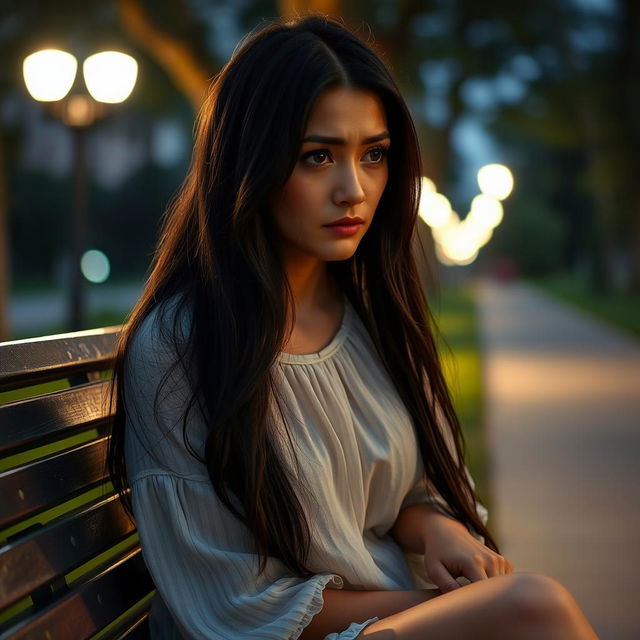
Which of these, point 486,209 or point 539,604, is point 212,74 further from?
point 486,209

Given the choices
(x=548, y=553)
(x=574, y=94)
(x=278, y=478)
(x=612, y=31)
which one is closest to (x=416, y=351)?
(x=278, y=478)

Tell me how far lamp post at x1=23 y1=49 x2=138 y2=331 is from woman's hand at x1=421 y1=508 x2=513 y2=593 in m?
8.81

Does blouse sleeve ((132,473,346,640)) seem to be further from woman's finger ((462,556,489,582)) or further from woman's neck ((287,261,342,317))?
woman's neck ((287,261,342,317))

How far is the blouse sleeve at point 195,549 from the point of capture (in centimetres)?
212

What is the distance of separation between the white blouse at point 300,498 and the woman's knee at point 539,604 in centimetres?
30

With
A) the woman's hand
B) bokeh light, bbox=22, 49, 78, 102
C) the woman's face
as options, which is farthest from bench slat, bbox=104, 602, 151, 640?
bokeh light, bbox=22, 49, 78, 102

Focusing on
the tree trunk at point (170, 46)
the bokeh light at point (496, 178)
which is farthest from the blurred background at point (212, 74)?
the bokeh light at point (496, 178)

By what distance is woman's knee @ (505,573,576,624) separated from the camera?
1.99 m

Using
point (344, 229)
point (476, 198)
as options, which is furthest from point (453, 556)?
point (476, 198)

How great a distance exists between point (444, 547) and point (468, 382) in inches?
400

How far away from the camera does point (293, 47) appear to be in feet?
7.80

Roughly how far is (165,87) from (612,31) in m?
13.8

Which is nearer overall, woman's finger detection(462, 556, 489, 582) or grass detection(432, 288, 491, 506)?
woman's finger detection(462, 556, 489, 582)

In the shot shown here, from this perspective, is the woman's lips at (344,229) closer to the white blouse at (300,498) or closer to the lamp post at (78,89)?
the white blouse at (300,498)
